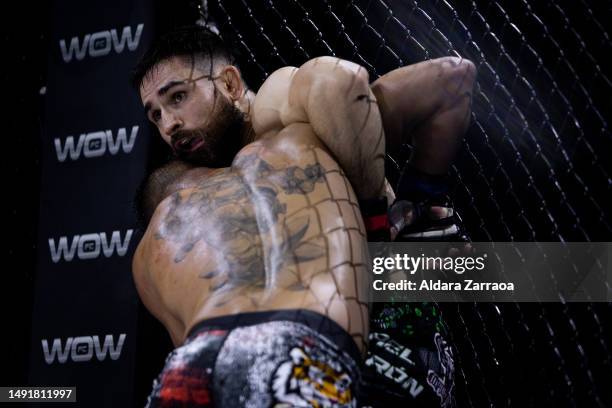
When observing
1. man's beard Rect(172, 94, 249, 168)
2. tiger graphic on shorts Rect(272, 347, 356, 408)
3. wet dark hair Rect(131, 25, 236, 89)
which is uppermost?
wet dark hair Rect(131, 25, 236, 89)

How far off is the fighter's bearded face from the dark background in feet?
0.99

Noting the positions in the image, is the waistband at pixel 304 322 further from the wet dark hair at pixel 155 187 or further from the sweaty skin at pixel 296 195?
the wet dark hair at pixel 155 187

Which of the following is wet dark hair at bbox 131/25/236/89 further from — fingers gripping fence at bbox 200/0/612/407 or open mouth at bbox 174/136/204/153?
fingers gripping fence at bbox 200/0/612/407

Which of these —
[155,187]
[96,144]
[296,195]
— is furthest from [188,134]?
[296,195]

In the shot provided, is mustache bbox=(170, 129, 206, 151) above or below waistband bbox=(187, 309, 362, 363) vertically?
above

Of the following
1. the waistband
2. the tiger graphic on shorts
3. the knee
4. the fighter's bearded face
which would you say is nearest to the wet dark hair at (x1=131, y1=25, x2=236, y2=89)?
the fighter's bearded face

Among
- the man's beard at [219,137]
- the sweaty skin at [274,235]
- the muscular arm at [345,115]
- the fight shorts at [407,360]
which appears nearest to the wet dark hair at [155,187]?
the man's beard at [219,137]

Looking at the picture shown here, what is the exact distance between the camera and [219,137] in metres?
1.73

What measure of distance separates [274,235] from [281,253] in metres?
0.03

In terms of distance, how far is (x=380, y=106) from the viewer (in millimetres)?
1583

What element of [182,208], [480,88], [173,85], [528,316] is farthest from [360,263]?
[480,88]

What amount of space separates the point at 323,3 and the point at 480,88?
49 centimetres

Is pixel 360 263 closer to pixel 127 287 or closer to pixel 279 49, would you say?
pixel 127 287

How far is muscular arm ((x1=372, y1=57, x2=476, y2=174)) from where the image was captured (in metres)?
1.60
